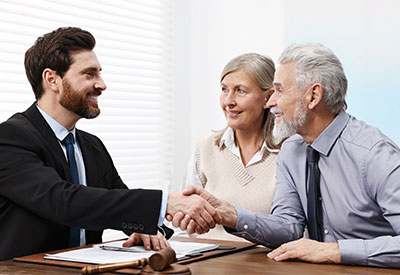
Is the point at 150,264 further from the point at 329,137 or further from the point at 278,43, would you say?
the point at 278,43

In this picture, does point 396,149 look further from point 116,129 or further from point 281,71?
point 116,129

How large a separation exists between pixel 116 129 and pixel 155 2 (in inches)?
43.1

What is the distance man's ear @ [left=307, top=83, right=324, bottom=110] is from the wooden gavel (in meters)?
1.00

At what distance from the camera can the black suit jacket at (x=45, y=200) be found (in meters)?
1.97

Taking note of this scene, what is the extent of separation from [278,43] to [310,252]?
2529 millimetres

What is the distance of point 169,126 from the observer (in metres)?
4.52

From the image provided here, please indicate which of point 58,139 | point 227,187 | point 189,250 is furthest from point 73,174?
point 227,187

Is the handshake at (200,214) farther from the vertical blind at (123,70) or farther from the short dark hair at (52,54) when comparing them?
the vertical blind at (123,70)

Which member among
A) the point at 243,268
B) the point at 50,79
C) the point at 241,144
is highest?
the point at 50,79

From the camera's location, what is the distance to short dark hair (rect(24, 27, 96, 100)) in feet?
8.18

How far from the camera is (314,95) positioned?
2293 mm

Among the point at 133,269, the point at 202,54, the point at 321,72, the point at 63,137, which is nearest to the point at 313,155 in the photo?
the point at 321,72

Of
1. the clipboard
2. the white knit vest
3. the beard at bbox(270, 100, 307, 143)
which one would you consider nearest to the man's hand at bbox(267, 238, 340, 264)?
the clipboard

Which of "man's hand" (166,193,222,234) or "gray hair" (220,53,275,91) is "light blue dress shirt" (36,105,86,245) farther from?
"gray hair" (220,53,275,91)
